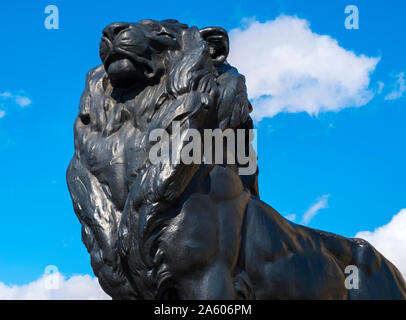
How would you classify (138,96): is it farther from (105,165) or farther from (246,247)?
(246,247)

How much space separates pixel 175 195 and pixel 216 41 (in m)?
1.18

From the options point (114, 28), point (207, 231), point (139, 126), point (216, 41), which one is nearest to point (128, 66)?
point (114, 28)

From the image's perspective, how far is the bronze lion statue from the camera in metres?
3.93

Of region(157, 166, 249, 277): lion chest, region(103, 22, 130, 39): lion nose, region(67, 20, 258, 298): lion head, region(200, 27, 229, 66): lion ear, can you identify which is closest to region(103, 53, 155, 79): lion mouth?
region(67, 20, 258, 298): lion head

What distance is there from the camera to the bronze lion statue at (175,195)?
3928 millimetres

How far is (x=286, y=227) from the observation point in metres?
4.37

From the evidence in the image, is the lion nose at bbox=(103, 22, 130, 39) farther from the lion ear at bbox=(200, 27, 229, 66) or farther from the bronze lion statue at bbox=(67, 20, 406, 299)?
the lion ear at bbox=(200, 27, 229, 66)

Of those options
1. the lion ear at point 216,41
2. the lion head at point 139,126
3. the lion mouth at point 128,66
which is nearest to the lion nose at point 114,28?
the lion head at point 139,126

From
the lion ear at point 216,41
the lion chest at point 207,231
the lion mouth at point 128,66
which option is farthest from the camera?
the lion ear at point 216,41

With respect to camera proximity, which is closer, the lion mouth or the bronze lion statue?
the bronze lion statue

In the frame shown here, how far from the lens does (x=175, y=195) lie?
3.92m

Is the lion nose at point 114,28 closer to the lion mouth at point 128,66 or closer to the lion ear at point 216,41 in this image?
the lion mouth at point 128,66

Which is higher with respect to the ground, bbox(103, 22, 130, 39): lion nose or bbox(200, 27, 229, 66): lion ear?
bbox(200, 27, 229, 66): lion ear
